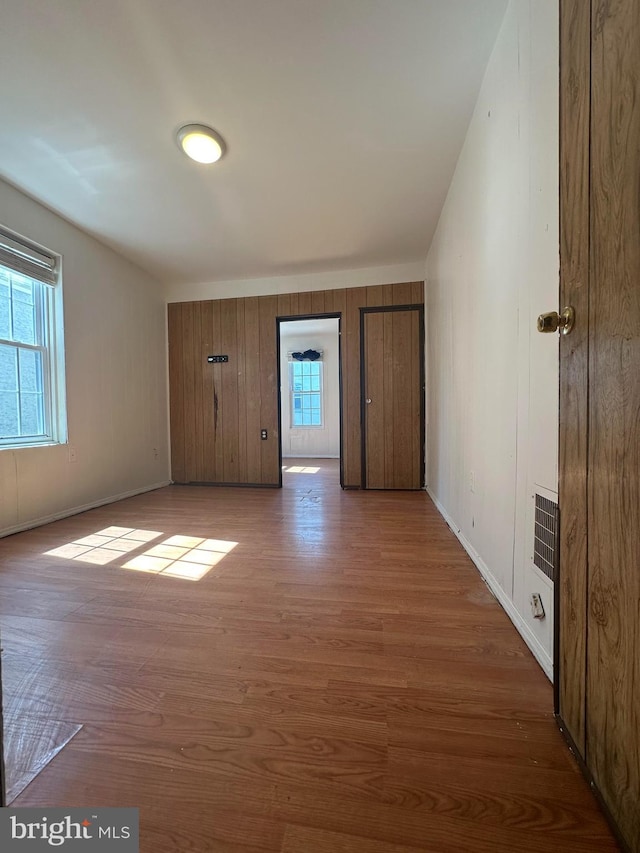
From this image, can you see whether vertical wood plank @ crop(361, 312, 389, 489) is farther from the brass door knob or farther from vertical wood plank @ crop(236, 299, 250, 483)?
the brass door knob

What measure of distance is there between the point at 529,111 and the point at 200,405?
13.6 feet

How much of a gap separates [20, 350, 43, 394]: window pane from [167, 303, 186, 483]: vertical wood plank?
5.49 ft

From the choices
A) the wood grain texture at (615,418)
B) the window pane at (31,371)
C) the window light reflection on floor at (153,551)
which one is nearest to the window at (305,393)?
the window pane at (31,371)

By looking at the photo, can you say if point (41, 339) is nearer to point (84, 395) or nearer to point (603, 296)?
point (84, 395)

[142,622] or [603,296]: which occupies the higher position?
[603,296]

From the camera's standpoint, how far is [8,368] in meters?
2.68

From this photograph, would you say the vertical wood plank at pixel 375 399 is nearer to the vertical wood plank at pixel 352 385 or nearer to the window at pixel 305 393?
the vertical wood plank at pixel 352 385

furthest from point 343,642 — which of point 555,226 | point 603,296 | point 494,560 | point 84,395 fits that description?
point 84,395

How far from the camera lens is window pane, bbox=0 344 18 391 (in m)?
2.63

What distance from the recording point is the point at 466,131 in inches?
82.7

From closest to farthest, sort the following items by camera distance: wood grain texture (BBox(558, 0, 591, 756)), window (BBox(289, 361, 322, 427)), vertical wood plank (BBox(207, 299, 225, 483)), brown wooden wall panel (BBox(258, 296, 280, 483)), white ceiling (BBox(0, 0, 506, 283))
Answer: wood grain texture (BBox(558, 0, 591, 756)) < white ceiling (BBox(0, 0, 506, 283)) < brown wooden wall panel (BBox(258, 296, 280, 483)) < vertical wood plank (BBox(207, 299, 225, 483)) < window (BBox(289, 361, 322, 427))

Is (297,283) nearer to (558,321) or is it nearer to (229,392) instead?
(229,392)

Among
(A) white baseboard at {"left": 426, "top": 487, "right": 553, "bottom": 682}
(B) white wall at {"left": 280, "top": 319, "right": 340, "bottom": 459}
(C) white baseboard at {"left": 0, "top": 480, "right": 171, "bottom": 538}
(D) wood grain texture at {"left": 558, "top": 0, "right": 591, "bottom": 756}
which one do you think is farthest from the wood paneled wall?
(D) wood grain texture at {"left": 558, "top": 0, "right": 591, "bottom": 756}

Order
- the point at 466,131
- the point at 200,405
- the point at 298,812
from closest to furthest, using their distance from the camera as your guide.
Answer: the point at 298,812, the point at 466,131, the point at 200,405
